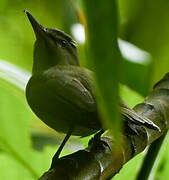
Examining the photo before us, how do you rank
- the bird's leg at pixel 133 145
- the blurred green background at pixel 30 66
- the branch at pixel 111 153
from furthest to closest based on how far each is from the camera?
1. the blurred green background at pixel 30 66
2. the bird's leg at pixel 133 145
3. the branch at pixel 111 153

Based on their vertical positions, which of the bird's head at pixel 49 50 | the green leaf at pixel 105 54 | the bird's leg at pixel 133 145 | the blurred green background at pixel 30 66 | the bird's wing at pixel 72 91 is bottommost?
the blurred green background at pixel 30 66

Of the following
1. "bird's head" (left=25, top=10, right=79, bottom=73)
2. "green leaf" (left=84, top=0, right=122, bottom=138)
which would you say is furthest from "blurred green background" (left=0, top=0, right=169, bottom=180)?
"green leaf" (left=84, top=0, right=122, bottom=138)

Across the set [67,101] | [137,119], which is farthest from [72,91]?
[137,119]

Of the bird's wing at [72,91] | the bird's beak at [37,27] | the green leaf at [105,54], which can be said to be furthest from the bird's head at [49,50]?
the green leaf at [105,54]

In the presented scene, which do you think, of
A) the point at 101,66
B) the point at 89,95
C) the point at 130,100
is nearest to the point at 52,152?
the point at 130,100

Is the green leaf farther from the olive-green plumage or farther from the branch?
the olive-green plumage

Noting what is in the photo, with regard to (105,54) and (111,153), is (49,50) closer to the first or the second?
(111,153)

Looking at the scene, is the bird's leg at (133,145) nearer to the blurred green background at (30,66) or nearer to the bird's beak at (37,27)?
the blurred green background at (30,66)
